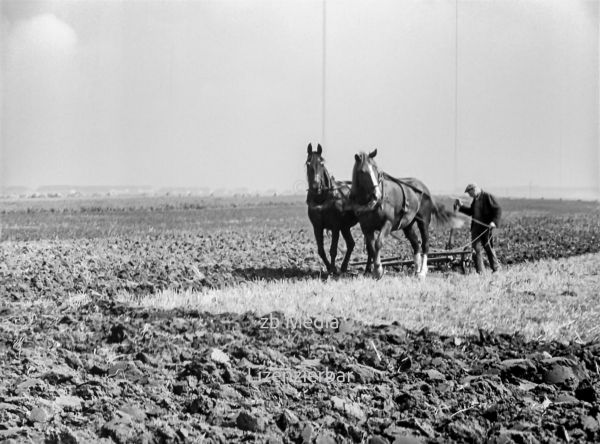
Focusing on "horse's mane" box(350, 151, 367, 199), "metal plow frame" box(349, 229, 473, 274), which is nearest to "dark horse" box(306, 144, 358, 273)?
"horse's mane" box(350, 151, 367, 199)

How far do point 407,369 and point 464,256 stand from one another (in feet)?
17.9

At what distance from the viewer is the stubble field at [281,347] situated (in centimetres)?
486

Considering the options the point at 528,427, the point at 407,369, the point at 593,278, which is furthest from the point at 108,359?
the point at 593,278

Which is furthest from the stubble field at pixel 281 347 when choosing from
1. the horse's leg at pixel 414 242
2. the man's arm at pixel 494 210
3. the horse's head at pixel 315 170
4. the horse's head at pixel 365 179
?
the horse's head at pixel 315 170

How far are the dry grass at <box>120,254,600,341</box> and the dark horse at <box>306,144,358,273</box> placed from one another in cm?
71

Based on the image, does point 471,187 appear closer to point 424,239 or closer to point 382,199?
point 424,239

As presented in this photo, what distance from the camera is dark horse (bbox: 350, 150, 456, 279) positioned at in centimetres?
983

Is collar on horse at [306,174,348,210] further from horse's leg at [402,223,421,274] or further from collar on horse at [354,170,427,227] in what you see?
horse's leg at [402,223,421,274]

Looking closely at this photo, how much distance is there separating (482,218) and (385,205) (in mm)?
1446

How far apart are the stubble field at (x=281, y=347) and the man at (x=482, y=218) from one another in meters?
0.49

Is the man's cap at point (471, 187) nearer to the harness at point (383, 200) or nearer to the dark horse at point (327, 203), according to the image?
the harness at point (383, 200)

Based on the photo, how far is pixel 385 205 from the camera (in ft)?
33.1

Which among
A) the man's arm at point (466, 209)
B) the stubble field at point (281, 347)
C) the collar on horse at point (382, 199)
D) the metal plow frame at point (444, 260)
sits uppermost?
the collar on horse at point (382, 199)

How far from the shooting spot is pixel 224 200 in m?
26.8
